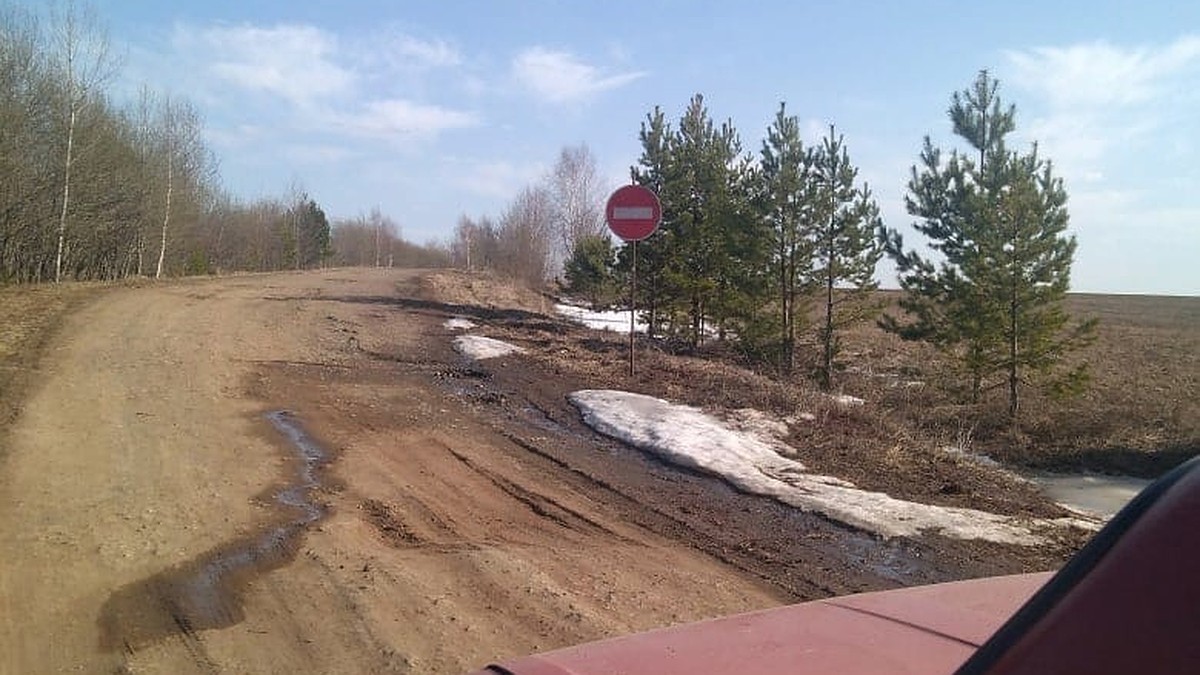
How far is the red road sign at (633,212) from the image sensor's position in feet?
41.8

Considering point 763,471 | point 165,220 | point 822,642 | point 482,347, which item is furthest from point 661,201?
point 165,220

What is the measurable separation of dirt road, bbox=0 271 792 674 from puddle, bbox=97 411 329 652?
0.6 inches

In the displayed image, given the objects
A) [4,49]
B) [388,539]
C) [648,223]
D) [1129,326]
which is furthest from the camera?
[1129,326]

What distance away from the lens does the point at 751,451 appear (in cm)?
927

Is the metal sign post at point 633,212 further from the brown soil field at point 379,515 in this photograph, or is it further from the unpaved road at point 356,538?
the unpaved road at point 356,538

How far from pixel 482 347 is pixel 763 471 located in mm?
8019

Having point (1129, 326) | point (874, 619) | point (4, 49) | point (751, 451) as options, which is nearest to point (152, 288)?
point (4, 49)

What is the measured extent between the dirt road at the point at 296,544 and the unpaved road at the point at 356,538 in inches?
0.8

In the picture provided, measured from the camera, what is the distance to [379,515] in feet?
21.5

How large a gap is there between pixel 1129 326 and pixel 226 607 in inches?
2323

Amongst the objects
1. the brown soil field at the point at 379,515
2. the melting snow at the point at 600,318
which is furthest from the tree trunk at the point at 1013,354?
the melting snow at the point at 600,318

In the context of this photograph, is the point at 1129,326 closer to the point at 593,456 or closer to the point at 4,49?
the point at 593,456

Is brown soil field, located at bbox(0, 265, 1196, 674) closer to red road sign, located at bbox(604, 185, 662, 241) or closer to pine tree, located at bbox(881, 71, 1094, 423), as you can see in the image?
red road sign, located at bbox(604, 185, 662, 241)

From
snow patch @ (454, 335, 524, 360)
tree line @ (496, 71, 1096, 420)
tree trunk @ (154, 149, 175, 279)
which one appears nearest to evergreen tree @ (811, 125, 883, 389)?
tree line @ (496, 71, 1096, 420)
